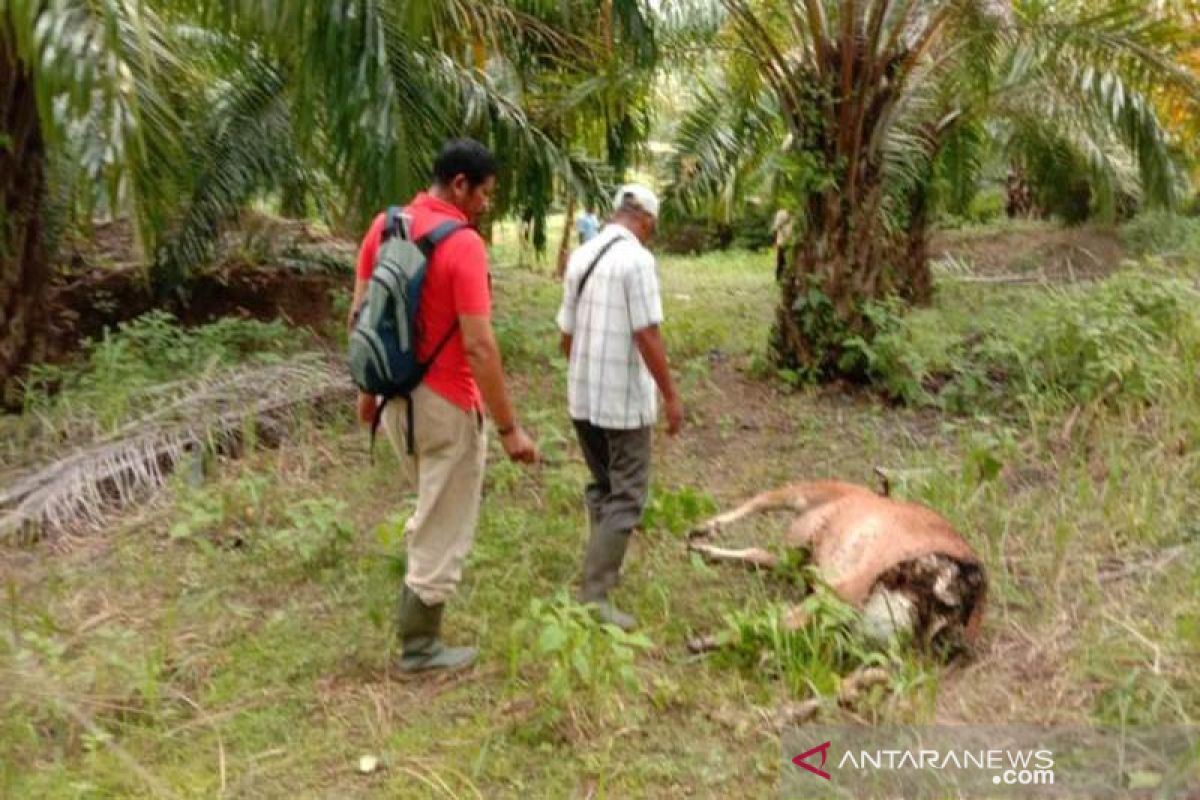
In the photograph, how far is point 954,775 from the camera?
125 inches

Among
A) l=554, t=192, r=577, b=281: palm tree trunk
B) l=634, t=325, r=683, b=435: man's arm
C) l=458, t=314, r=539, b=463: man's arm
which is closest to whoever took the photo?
l=458, t=314, r=539, b=463: man's arm

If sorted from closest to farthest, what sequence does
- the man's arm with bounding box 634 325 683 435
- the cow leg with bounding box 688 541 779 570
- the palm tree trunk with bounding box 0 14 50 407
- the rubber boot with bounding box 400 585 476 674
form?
the rubber boot with bounding box 400 585 476 674, the man's arm with bounding box 634 325 683 435, the cow leg with bounding box 688 541 779 570, the palm tree trunk with bounding box 0 14 50 407

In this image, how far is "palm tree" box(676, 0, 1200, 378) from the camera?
714 centimetres

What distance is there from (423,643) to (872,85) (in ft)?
16.9

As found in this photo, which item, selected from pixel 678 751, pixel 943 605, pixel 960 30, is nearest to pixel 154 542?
pixel 678 751

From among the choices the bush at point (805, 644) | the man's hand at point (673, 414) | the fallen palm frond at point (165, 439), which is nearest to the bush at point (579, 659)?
the bush at point (805, 644)

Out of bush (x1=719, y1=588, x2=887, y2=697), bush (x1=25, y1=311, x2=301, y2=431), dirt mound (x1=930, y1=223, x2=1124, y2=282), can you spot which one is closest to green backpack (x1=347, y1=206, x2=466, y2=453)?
bush (x1=719, y1=588, x2=887, y2=697)

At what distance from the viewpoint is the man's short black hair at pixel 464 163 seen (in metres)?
3.64

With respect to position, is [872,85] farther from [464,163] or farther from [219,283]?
[219,283]

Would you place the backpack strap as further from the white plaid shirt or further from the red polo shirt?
the red polo shirt

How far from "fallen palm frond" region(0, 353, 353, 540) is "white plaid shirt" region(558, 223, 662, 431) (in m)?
2.48

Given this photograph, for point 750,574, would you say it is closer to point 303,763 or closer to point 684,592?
point 684,592

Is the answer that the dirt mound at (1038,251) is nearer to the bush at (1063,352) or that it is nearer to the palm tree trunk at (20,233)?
the bush at (1063,352)

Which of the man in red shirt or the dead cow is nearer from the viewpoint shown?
the man in red shirt
